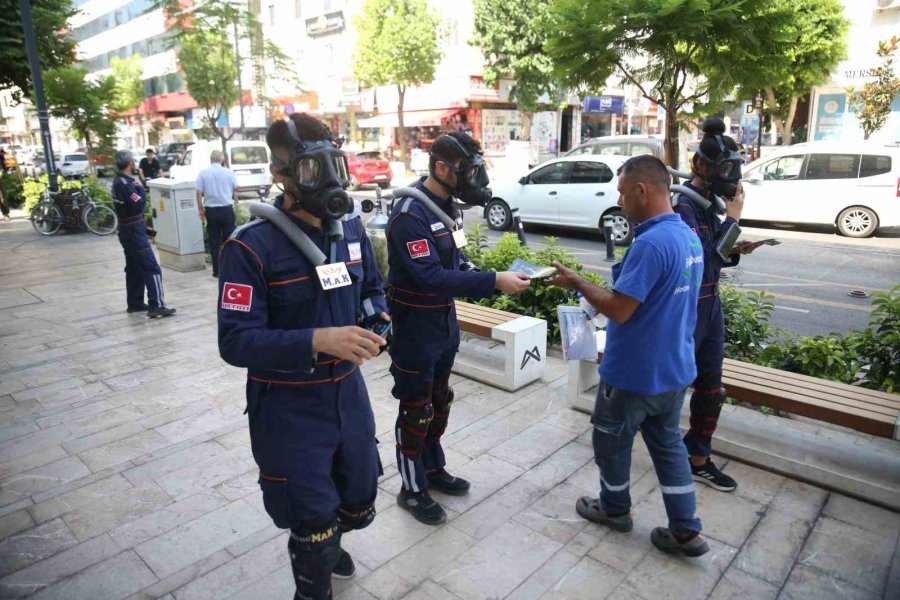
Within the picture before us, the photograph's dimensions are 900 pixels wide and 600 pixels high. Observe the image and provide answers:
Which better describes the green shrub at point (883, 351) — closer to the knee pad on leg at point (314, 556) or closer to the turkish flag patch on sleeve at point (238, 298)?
the knee pad on leg at point (314, 556)

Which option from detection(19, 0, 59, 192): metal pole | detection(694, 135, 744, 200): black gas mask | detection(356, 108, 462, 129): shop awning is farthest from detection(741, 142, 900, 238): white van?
detection(356, 108, 462, 129): shop awning

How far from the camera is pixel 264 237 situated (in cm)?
222

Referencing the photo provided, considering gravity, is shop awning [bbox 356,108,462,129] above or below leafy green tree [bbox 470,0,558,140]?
below

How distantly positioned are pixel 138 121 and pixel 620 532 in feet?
205

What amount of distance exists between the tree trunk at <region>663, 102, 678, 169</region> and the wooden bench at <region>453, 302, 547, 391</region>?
208cm

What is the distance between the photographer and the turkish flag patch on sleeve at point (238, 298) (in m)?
2.15

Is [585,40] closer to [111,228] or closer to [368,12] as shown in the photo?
[111,228]

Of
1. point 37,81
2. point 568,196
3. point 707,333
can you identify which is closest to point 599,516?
point 707,333

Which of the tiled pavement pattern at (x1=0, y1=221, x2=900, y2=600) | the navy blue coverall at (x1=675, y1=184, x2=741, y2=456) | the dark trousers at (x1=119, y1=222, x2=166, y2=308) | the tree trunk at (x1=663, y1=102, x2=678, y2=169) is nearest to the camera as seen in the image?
the tiled pavement pattern at (x1=0, y1=221, x2=900, y2=600)

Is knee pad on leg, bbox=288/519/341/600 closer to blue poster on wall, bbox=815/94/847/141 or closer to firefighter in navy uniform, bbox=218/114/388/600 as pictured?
firefighter in navy uniform, bbox=218/114/388/600

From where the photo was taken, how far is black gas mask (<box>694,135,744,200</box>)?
11.1 feet

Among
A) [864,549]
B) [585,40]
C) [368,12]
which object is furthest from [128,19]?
[864,549]

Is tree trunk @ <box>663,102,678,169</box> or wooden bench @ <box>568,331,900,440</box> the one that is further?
tree trunk @ <box>663,102,678,169</box>

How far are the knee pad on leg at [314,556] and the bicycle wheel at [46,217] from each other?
46.0ft
